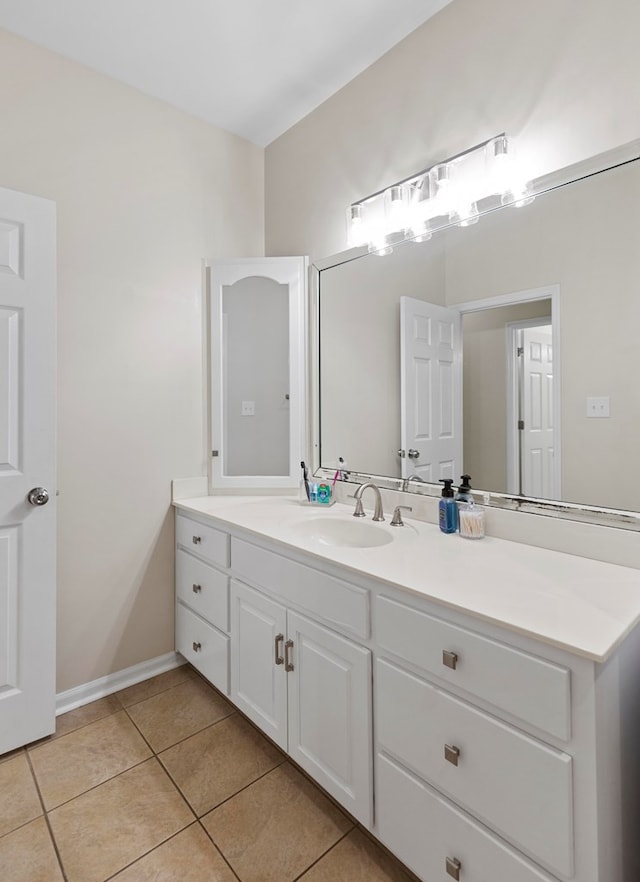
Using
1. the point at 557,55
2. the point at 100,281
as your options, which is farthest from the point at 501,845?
the point at 100,281

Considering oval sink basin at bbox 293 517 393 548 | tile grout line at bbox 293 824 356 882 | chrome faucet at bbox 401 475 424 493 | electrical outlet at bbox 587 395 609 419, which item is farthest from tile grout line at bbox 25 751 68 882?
electrical outlet at bbox 587 395 609 419

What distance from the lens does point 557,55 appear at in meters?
1.34

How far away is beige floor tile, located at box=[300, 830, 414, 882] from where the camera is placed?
3.94ft

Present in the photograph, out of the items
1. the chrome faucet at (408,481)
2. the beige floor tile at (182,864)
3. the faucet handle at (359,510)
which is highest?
the chrome faucet at (408,481)

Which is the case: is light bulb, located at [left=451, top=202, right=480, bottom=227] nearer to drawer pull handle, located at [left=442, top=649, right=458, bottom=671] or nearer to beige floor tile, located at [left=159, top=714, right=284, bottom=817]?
drawer pull handle, located at [left=442, top=649, right=458, bottom=671]

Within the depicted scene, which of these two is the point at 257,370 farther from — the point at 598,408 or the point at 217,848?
the point at 217,848

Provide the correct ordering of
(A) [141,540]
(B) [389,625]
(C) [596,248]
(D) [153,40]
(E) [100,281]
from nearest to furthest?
(B) [389,625] < (C) [596,248] < (D) [153,40] < (E) [100,281] < (A) [141,540]

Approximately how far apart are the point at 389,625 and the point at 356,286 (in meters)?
1.44

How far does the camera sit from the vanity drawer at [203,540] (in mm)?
1809

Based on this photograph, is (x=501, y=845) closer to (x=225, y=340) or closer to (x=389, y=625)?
(x=389, y=625)

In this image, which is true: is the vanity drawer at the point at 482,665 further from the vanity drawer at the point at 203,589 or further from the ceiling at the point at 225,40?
the ceiling at the point at 225,40

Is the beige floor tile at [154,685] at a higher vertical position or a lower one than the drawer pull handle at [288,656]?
lower

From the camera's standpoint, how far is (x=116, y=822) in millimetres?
1371

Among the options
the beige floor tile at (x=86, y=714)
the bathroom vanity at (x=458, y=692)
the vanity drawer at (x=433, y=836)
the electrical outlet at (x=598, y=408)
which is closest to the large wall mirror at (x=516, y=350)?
the electrical outlet at (x=598, y=408)
